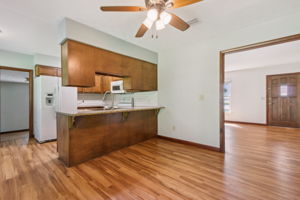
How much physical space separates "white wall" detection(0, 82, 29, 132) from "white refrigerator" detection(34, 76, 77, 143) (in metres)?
1.97

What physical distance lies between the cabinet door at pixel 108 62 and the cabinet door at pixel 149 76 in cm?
79

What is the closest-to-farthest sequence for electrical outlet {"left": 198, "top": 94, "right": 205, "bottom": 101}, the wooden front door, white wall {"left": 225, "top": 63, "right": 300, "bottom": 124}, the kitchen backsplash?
1. electrical outlet {"left": 198, "top": 94, "right": 205, "bottom": 101}
2. the kitchen backsplash
3. the wooden front door
4. white wall {"left": 225, "top": 63, "right": 300, "bottom": 124}

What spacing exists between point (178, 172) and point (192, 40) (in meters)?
2.70

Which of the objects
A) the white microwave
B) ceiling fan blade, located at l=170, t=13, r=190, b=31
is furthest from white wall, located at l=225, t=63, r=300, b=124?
ceiling fan blade, located at l=170, t=13, r=190, b=31

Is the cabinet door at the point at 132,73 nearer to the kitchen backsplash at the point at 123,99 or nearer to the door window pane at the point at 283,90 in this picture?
the kitchen backsplash at the point at 123,99

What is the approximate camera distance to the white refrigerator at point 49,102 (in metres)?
3.39

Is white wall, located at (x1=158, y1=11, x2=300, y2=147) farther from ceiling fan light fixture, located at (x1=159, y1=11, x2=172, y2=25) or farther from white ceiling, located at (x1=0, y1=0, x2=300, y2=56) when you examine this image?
ceiling fan light fixture, located at (x1=159, y1=11, x2=172, y2=25)

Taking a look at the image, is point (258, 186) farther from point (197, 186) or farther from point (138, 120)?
point (138, 120)

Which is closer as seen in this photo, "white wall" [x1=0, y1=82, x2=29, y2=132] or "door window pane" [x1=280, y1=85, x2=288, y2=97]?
"white wall" [x1=0, y1=82, x2=29, y2=132]

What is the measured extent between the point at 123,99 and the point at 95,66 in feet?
7.37

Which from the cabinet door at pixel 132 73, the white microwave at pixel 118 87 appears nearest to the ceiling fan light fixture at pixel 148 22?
the cabinet door at pixel 132 73

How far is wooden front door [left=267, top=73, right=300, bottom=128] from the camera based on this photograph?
500 centimetres

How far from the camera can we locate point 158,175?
1963mm

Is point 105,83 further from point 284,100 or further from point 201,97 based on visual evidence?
point 284,100
